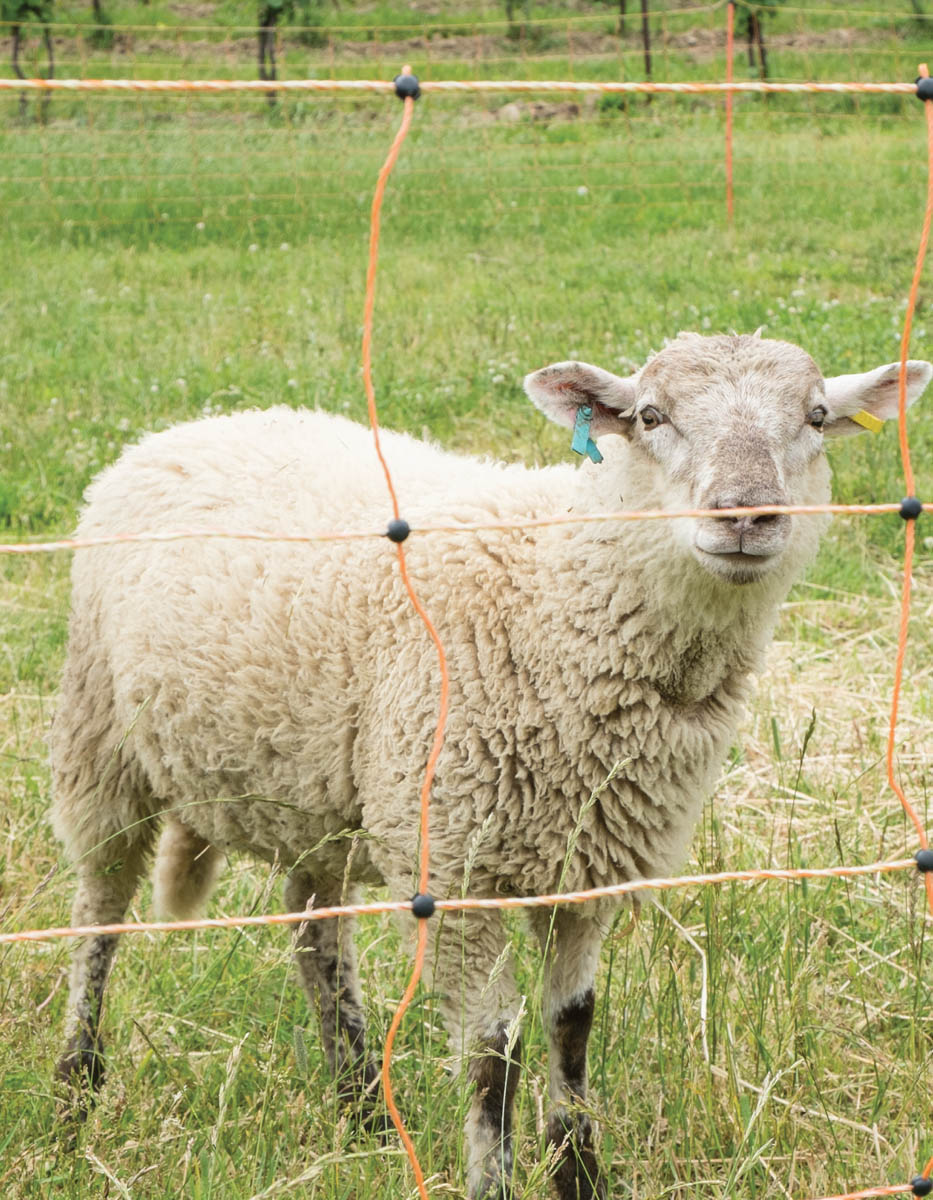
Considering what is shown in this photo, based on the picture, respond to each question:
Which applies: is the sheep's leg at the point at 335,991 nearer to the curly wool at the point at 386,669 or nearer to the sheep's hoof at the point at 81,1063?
the curly wool at the point at 386,669

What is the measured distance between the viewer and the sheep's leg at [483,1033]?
8.54 ft

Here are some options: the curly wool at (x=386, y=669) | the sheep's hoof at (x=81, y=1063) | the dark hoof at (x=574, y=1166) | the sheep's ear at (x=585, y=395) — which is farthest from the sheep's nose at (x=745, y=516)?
the sheep's hoof at (x=81, y=1063)

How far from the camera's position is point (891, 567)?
5.21m

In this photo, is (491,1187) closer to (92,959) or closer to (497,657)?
(497,657)

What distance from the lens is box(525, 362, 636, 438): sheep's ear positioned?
2.74m

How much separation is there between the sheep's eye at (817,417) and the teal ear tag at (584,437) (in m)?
0.43

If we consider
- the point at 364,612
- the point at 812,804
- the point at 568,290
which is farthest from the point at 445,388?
the point at 364,612

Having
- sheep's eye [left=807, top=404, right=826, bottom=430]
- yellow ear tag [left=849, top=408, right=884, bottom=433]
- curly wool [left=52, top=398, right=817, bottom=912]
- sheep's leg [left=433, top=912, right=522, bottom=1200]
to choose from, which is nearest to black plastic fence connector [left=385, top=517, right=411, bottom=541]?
curly wool [left=52, top=398, right=817, bottom=912]

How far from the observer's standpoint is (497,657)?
2787 mm

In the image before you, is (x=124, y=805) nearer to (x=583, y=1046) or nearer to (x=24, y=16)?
(x=583, y=1046)

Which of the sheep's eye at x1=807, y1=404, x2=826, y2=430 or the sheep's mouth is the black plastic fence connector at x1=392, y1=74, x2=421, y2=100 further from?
the sheep's eye at x1=807, y1=404, x2=826, y2=430

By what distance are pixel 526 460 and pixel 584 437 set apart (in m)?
2.89

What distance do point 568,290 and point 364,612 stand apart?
19.5 feet

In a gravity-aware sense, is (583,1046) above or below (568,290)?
below
